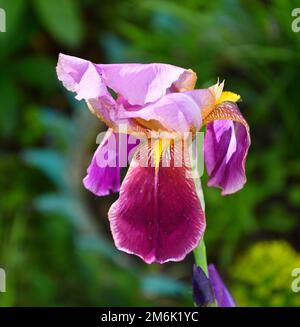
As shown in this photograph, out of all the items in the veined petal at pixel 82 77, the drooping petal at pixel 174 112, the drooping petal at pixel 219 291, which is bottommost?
the drooping petal at pixel 219 291

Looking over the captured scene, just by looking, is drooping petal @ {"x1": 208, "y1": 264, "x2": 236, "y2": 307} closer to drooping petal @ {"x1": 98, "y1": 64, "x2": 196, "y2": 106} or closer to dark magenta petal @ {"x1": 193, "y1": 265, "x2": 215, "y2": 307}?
dark magenta petal @ {"x1": 193, "y1": 265, "x2": 215, "y2": 307}

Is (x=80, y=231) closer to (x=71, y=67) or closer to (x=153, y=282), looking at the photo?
(x=153, y=282)

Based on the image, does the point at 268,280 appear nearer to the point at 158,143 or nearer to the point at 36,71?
the point at 158,143

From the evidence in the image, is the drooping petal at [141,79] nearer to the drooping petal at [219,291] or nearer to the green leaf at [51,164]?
the drooping petal at [219,291]

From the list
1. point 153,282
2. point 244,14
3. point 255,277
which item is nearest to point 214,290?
point 255,277

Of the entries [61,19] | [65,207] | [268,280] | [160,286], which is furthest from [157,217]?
[61,19]

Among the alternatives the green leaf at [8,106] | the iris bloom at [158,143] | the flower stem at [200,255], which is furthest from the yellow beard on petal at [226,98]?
the green leaf at [8,106]
